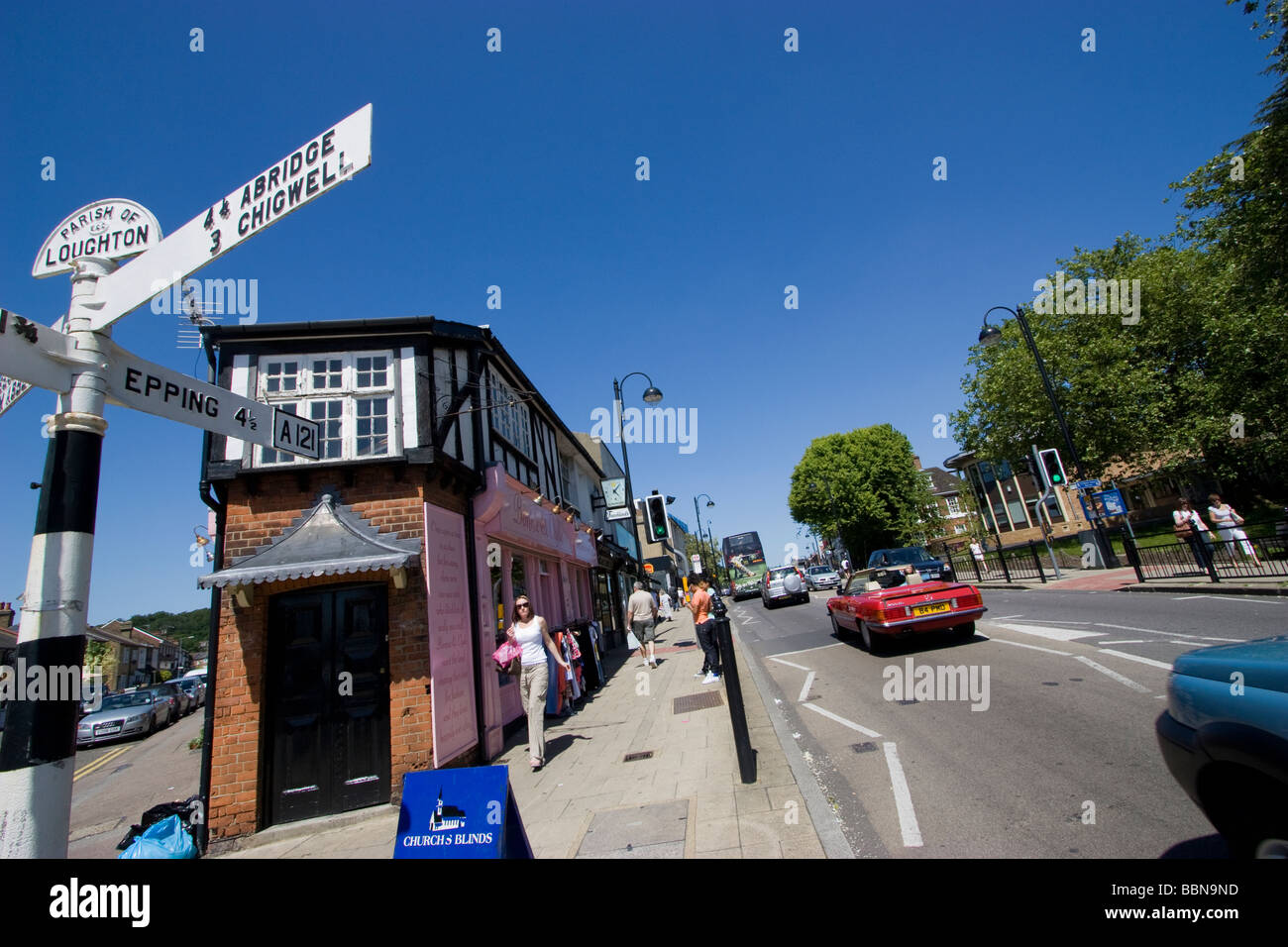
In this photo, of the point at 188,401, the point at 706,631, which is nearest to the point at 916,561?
Result: the point at 706,631

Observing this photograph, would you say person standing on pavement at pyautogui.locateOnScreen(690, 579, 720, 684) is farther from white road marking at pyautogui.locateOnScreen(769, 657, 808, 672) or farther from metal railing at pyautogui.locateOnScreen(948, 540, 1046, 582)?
metal railing at pyautogui.locateOnScreen(948, 540, 1046, 582)

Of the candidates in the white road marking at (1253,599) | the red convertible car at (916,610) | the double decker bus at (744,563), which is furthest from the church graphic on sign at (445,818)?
the double decker bus at (744,563)

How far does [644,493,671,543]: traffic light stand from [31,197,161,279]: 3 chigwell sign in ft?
32.9

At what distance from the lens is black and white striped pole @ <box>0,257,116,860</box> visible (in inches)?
84.0

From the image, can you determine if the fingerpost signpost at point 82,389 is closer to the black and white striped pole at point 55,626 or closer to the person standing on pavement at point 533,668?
the black and white striped pole at point 55,626

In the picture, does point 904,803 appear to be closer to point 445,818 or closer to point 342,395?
point 445,818

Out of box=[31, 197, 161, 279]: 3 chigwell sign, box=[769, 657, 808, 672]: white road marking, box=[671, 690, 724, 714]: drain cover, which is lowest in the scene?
box=[671, 690, 724, 714]: drain cover

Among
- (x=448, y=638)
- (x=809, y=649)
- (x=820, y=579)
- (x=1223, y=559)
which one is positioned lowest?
(x=809, y=649)

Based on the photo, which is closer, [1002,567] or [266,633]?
[266,633]

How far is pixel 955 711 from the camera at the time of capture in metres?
6.10

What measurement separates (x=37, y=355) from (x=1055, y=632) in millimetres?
12245

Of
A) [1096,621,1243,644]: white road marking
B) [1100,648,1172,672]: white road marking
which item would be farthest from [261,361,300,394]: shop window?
[1096,621,1243,644]: white road marking

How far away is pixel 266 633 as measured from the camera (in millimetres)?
6625
